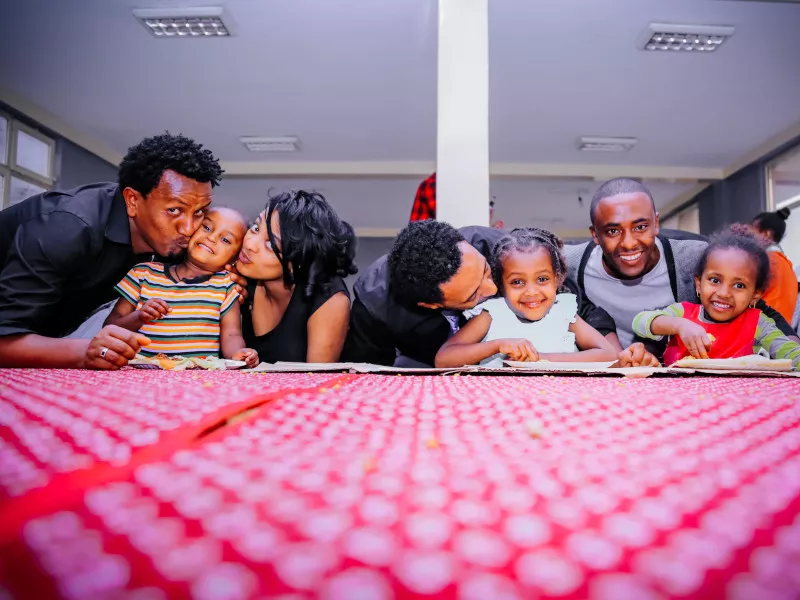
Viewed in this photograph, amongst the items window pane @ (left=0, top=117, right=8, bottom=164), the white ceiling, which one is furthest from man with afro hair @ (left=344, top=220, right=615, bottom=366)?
window pane @ (left=0, top=117, right=8, bottom=164)

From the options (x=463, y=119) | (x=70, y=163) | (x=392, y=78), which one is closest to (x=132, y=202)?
(x=463, y=119)

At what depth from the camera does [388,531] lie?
6.7 inches

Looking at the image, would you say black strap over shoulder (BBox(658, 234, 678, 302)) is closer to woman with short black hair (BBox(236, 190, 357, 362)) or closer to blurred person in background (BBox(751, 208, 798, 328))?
blurred person in background (BBox(751, 208, 798, 328))

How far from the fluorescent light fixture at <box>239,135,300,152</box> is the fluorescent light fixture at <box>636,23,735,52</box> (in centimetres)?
291

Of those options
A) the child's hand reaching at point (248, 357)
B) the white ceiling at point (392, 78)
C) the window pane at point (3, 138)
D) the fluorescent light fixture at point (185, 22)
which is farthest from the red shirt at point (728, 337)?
the window pane at point (3, 138)

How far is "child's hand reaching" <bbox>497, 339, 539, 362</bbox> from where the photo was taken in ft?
4.02

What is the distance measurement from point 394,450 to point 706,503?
13 cm

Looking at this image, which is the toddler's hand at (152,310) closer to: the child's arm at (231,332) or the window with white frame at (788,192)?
the child's arm at (231,332)

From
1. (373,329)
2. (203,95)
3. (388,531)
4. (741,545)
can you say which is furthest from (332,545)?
(203,95)

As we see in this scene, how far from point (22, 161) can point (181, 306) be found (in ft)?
12.4

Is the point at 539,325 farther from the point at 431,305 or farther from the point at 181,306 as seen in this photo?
the point at 181,306

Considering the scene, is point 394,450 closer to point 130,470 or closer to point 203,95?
point 130,470

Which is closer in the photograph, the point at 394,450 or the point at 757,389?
the point at 394,450

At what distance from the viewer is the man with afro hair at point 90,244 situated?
991 mm
